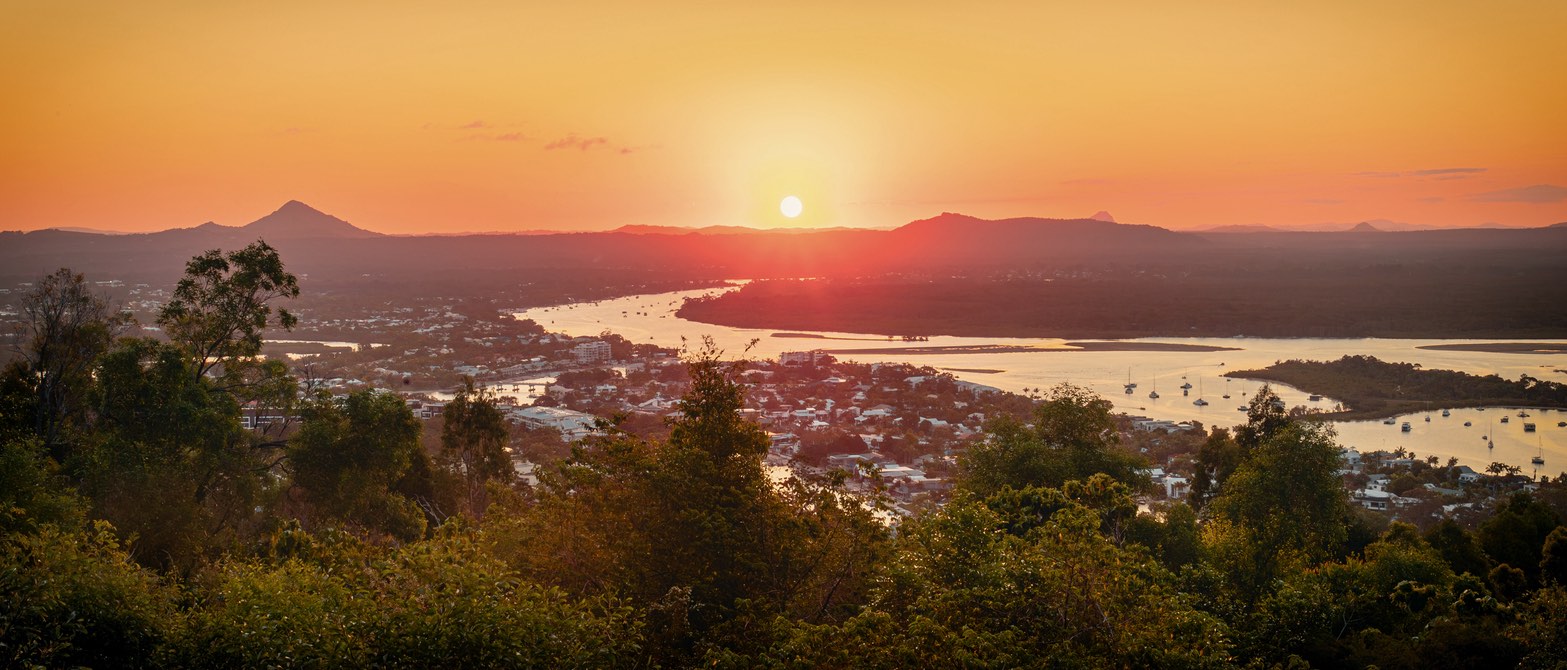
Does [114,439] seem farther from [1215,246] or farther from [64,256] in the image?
[1215,246]

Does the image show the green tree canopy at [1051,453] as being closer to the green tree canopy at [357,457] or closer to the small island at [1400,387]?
the green tree canopy at [357,457]

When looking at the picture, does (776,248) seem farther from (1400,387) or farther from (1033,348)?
(1400,387)

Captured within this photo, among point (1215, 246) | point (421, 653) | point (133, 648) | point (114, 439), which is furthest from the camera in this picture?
point (1215, 246)

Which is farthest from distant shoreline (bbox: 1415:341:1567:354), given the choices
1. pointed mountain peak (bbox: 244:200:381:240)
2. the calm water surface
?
pointed mountain peak (bbox: 244:200:381:240)

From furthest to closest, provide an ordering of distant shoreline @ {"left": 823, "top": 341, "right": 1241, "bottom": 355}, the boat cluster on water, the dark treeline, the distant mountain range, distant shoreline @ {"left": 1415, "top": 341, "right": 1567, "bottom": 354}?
the distant mountain range → distant shoreline @ {"left": 823, "top": 341, "right": 1241, "bottom": 355} → distant shoreline @ {"left": 1415, "top": 341, "right": 1567, "bottom": 354} → the boat cluster on water → the dark treeline

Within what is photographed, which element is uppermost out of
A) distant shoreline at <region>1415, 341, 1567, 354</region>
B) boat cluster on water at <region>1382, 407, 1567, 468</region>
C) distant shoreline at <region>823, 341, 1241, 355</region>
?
distant shoreline at <region>1415, 341, 1567, 354</region>

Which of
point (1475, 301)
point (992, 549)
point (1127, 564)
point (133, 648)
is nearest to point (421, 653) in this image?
point (133, 648)

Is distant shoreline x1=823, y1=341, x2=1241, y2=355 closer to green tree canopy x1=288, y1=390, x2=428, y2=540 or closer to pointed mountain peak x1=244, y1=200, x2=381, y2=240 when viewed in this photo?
green tree canopy x1=288, y1=390, x2=428, y2=540
